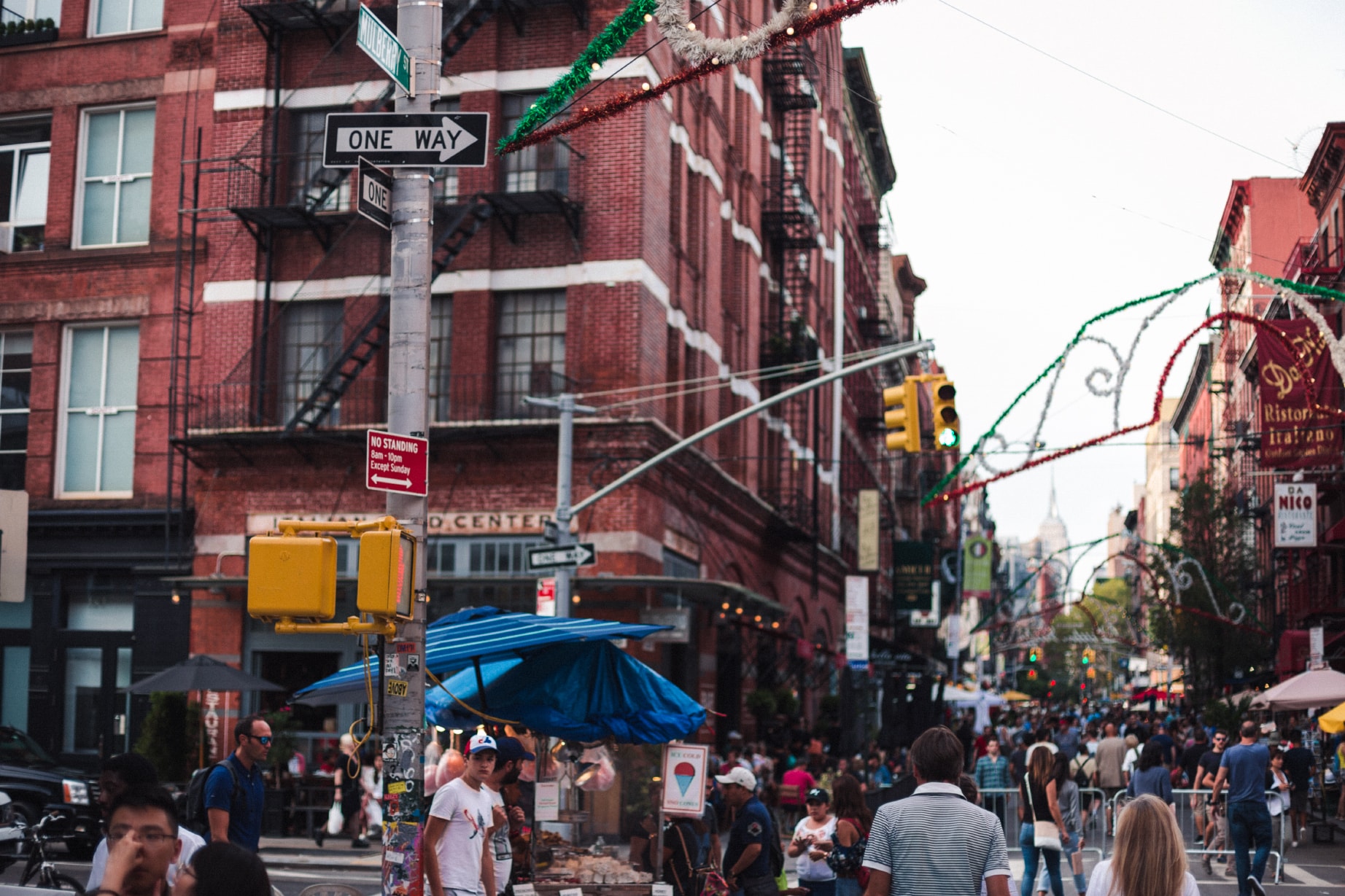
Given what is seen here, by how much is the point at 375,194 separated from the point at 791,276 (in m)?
32.4

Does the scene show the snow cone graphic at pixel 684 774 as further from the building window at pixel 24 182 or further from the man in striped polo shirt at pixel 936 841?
the building window at pixel 24 182

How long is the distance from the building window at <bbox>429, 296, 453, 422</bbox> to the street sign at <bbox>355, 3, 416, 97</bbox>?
1750 centimetres

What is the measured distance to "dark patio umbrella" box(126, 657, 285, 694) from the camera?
23.4 metres

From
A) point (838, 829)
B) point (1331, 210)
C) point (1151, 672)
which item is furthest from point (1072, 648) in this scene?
point (838, 829)

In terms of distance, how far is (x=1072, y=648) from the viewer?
176125 millimetres

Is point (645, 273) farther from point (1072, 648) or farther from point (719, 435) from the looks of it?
point (1072, 648)

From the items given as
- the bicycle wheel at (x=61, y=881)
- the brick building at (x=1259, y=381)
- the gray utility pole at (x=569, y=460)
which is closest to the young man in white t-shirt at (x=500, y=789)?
the bicycle wheel at (x=61, y=881)

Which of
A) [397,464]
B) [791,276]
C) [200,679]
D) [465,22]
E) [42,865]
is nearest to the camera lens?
[397,464]

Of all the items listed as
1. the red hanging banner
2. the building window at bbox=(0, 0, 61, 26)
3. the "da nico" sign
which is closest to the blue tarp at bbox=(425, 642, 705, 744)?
the red hanging banner

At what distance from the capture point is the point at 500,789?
10914 mm

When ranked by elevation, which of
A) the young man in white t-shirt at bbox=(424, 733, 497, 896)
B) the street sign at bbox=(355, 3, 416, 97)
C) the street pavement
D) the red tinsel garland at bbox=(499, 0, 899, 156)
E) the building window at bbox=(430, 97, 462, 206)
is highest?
the building window at bbox=(430, 97, 462, 206)

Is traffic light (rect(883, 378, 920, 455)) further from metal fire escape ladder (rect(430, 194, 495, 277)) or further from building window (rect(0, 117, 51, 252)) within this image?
building window (rect(0, 117, 51, 252))

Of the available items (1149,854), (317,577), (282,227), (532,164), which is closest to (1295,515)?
(532,164)

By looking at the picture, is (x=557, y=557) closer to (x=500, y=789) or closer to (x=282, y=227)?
(x=500, y=789)
